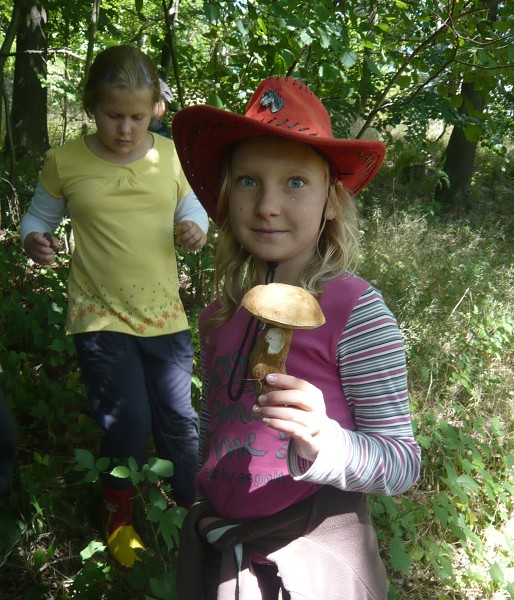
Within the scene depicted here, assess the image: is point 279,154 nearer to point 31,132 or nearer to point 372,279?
point 372,279

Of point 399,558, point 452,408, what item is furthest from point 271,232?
point 452,408

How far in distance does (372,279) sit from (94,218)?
2.93 metres

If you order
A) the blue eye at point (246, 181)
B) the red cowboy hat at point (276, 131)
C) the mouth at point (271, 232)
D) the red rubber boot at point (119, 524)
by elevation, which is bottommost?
the red rubber boot at point (119, 524)

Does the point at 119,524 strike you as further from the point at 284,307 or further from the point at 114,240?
the point at 284,307

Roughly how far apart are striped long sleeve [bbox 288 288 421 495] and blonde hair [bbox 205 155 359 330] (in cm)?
13

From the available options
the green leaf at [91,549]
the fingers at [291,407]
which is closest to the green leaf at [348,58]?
the fingers at [291,407]

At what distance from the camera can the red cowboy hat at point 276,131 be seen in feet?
4.10

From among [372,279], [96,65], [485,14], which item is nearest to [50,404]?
[96,65]

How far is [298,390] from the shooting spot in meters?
1.01

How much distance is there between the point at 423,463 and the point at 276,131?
7.18 ft

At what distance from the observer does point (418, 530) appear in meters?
2.58

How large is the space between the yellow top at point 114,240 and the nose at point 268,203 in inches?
53.2

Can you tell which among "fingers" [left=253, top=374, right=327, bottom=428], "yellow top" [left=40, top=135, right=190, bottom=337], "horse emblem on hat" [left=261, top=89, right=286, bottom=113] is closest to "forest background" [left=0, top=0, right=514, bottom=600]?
"yellow top" [left=40, top=135, right=190, bottom=337]

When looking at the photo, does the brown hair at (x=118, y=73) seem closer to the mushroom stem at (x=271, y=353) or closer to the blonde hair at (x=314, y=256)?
the blonde hair at (x=314, y=256)
